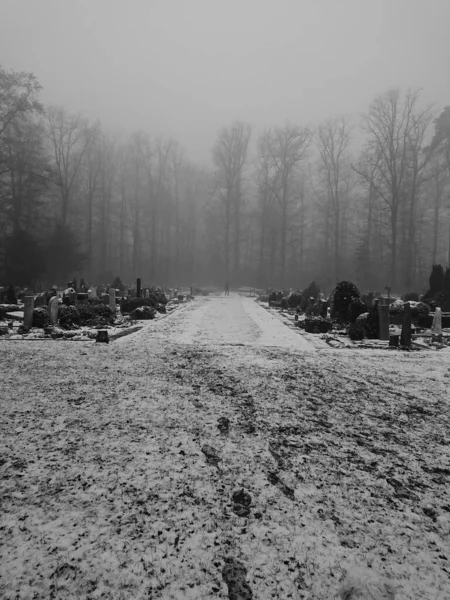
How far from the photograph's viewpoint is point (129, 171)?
144 feet

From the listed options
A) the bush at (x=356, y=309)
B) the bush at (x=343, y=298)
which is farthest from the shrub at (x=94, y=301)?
the bush at (x=356, y=309)

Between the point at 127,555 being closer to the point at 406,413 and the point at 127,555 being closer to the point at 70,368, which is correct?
the point at 406,413

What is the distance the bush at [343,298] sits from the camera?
13.1 metres

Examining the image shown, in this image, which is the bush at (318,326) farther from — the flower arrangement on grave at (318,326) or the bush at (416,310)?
the bush at (416,310)

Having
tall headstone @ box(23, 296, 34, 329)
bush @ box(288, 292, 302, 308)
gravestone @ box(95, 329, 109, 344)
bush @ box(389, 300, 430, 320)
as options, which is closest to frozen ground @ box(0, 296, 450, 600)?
gravestone @ box(95, 329, 109, 344)

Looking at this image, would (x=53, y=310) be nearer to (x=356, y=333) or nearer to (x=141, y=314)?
(x=141, y=314)

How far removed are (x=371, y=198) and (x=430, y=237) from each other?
45.9 feet

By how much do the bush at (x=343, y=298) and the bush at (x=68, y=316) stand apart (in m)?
9.45

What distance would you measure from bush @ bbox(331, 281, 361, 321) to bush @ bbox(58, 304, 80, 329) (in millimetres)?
9447

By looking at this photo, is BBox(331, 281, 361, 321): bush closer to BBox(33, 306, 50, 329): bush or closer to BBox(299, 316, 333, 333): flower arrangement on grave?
BBox(299, 316, 333, 333): flower arrangement on grave

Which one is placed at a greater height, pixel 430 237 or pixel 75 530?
pixel 430 237

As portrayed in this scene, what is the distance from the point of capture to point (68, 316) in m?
11.3

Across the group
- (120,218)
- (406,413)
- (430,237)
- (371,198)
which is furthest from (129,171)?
(406,413)

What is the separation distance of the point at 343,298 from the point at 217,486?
38.9ft
